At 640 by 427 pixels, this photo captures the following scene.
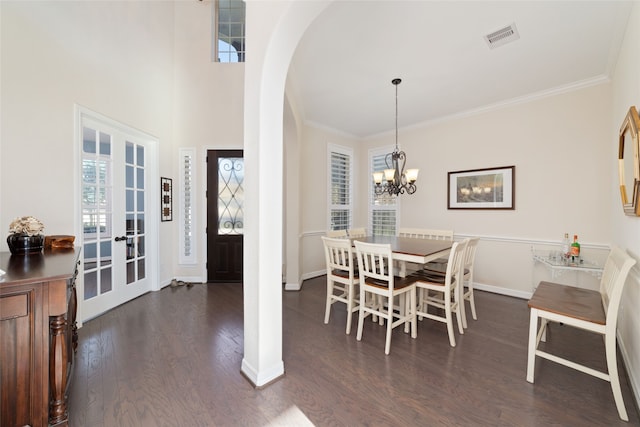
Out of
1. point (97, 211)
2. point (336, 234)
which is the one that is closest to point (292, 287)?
point (336, 234)

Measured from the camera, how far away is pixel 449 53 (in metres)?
2.65

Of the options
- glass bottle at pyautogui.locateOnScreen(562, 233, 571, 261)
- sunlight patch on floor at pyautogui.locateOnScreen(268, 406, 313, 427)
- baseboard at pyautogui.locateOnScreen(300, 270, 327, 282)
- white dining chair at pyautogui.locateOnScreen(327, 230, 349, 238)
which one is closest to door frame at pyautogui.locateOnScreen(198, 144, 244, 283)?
baseboard at pyautogui.locateOnScreen(300, 270, 327, 282)

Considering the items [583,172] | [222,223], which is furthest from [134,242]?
[583,172]

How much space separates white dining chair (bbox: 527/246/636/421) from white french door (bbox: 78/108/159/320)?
424 cm

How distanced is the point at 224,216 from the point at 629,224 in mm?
4703

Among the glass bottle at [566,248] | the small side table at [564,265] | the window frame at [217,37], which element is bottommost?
the small side table at [564,265]

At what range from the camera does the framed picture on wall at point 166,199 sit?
389 cm

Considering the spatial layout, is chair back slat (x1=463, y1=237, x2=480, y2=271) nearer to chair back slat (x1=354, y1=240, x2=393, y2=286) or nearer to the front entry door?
chair back slat (x1=354, y1=240, x2=393, y2=286)

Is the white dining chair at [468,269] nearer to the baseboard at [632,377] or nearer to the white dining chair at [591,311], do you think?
the white dining chair at [591,311]

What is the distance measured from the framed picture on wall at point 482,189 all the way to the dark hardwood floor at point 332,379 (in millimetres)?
1701

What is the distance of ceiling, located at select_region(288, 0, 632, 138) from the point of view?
82.7 inches

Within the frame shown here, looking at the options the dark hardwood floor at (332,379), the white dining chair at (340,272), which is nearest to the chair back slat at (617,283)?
the dark hardwood floor at (332,379)

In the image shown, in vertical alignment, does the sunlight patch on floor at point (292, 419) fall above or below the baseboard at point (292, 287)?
below

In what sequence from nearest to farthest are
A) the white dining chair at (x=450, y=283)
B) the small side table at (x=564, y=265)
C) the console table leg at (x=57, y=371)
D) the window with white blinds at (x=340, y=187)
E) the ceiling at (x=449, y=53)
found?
the console table leg at (x=57, y=371), the ceiling at (x=449, y=53), the white dining chair at (x=450, y=283), the small side table at (x=564, y=265), the window with white blinds at (x=340, y=187)
